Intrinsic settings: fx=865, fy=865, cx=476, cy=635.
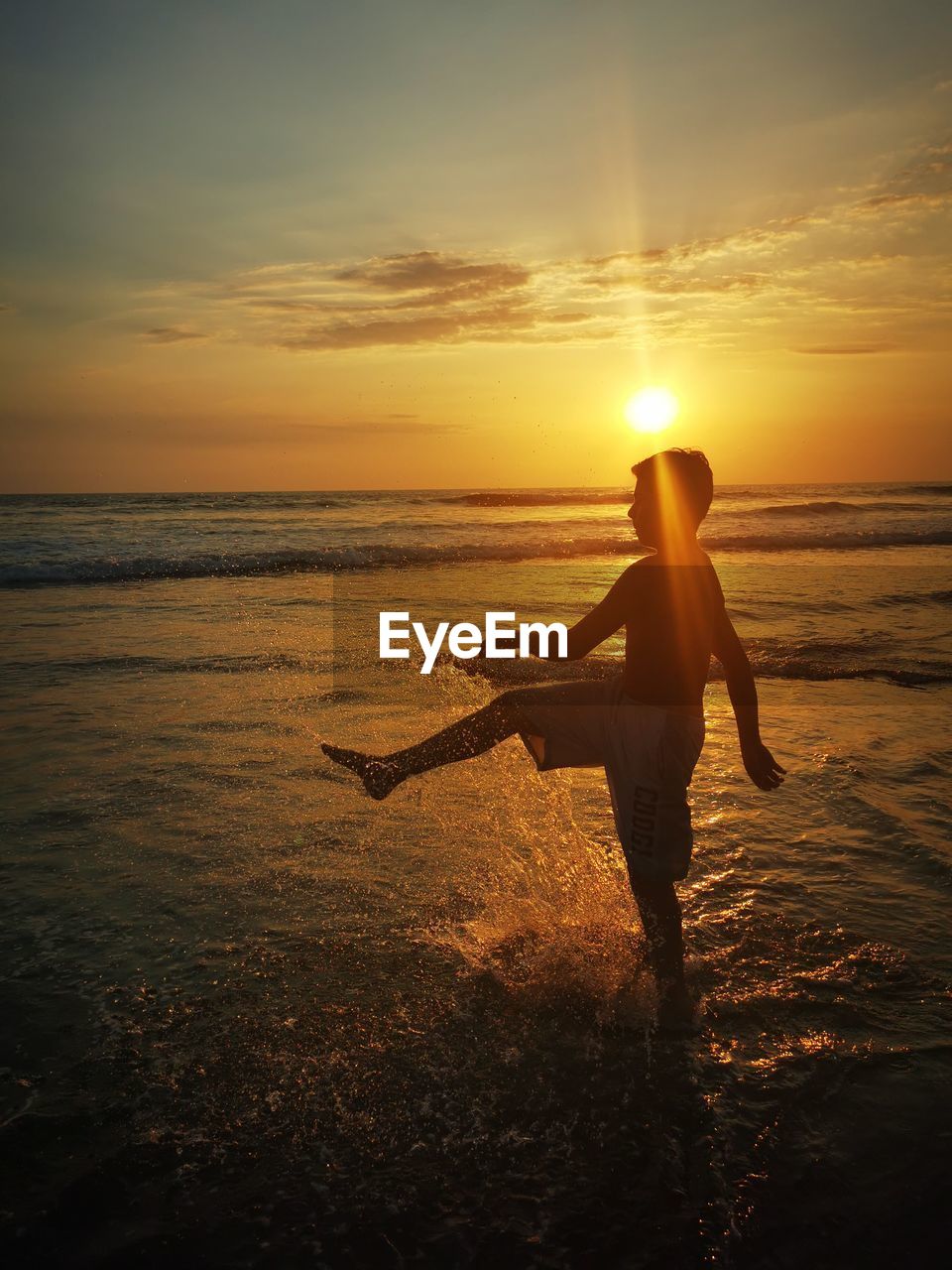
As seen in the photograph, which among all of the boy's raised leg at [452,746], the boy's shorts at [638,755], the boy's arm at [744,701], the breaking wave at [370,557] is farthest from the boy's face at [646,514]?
the breaking wave at [370,557]

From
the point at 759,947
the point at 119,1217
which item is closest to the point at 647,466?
the point at 759,947

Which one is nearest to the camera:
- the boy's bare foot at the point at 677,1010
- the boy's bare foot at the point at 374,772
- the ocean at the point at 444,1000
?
the ocean at the point at 444,1000

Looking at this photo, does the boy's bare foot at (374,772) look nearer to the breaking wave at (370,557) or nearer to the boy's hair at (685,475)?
the boy's hair at (685,475)

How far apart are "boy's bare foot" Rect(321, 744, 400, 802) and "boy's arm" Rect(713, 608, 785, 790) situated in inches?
61.8

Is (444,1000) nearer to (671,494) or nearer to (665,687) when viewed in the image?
(665,687)

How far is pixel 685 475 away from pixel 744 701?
3.28 feet

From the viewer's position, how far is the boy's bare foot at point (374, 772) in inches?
159

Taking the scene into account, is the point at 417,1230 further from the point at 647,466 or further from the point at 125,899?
the point at 647,466

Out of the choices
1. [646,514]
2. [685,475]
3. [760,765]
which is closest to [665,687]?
[760,765]

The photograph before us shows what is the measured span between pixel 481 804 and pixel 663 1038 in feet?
8.50

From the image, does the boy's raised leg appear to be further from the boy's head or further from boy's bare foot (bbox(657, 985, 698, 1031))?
boy's bare foot (bbox(657, 985, 698, 1031))

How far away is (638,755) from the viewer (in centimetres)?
367

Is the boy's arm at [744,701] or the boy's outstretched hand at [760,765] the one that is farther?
the boy's outstretched hand at [760,765]

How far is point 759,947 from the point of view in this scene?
3.86 meters
